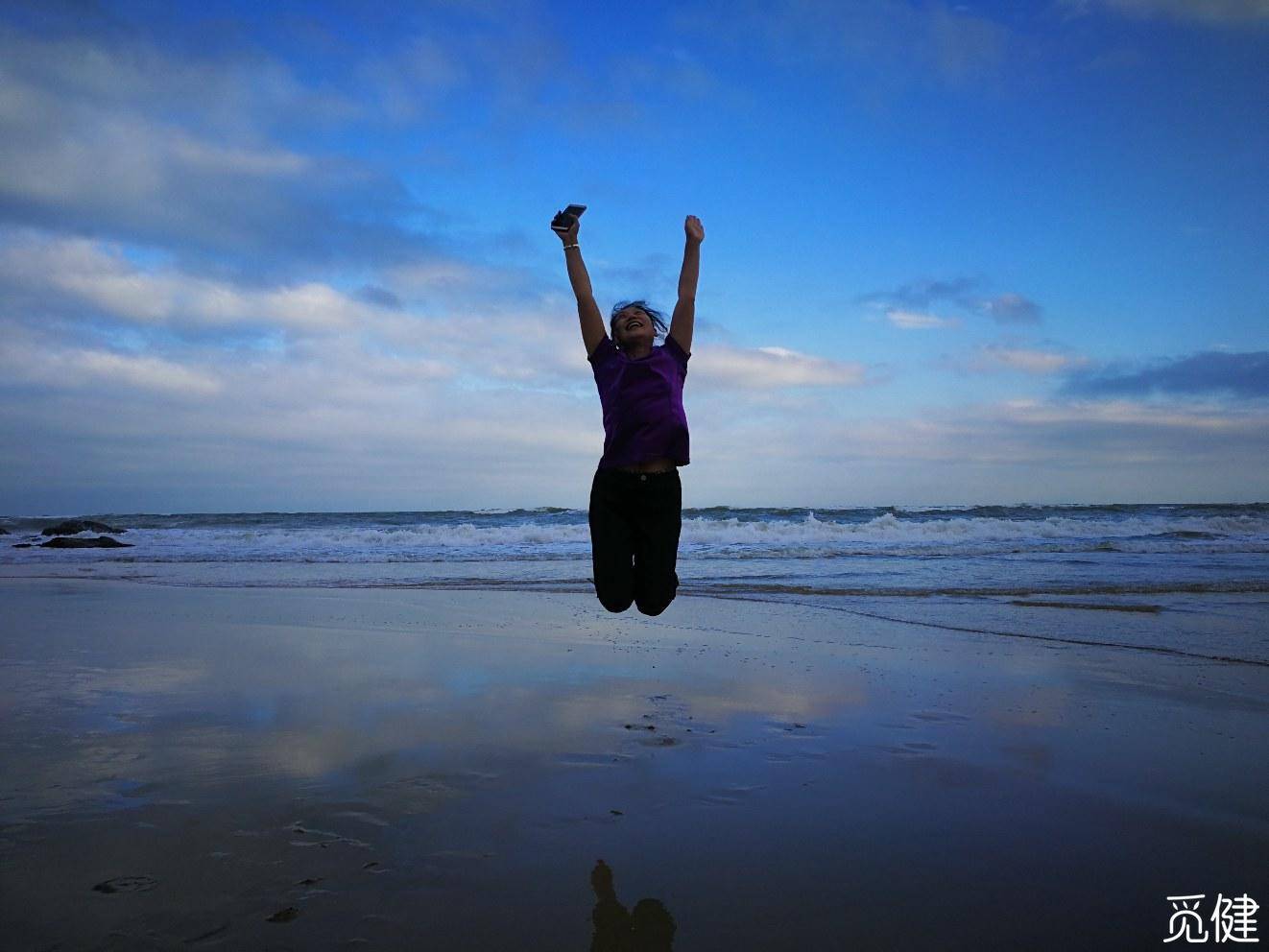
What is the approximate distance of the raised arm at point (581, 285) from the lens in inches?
184

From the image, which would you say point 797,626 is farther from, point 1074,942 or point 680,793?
point 1074,942

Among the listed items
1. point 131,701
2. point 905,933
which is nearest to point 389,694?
point 131,701

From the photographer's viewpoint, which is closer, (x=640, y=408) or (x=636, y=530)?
(x=640, y=408)

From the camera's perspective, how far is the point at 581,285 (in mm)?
4660

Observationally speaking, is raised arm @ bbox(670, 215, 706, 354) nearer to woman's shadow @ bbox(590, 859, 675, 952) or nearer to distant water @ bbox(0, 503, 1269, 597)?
woman's shadow @ bbox(590, 859, 675, 952)

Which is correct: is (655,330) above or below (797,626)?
above

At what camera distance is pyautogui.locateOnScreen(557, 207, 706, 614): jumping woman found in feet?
15.2

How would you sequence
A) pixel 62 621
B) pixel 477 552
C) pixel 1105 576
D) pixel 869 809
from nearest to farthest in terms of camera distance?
pixel 869 809
pixel 62 621
pixel 1105 576
pixel 477 552

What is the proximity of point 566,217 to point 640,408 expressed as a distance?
1161 millimetres

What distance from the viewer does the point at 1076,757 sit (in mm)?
3703

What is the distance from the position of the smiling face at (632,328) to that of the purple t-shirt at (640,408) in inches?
6.2

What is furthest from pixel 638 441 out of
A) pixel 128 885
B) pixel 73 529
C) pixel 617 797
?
pixel 73 529

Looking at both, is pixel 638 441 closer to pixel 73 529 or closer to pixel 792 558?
pixel 792 558

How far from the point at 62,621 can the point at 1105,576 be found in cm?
1357
